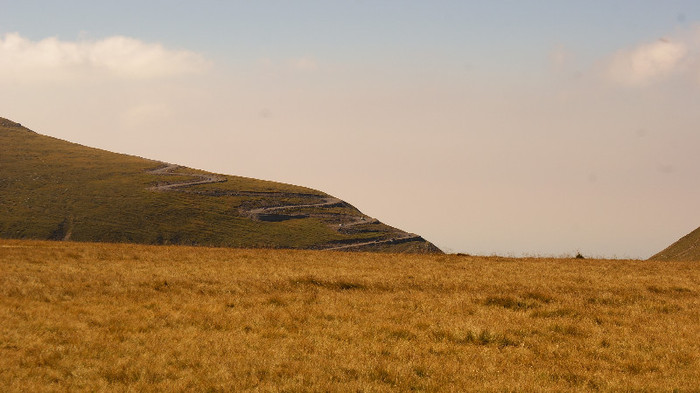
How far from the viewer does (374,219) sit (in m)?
172

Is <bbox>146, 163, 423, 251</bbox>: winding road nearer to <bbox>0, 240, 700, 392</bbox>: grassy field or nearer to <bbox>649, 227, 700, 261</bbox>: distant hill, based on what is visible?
<bbox>649, 227, 700, 261</bbox>: distant hill

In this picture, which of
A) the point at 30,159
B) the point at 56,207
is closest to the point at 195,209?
the point at 56,207

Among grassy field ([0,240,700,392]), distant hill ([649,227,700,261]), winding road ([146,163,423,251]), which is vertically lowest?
grassy field ([0,240,700,392])

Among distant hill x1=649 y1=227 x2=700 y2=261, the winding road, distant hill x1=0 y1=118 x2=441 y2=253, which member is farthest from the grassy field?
the winding road

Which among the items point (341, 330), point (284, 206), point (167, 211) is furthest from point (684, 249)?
point (284, 206)

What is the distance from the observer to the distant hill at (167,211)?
431 ft

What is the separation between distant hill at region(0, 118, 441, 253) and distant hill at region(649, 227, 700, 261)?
75650 millimetres

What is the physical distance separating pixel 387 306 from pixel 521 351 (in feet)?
22.3

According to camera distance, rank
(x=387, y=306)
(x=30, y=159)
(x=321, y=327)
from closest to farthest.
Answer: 1. (x=321, y=327)
2. (x=387, y=306)
3. (x=30, y=159)

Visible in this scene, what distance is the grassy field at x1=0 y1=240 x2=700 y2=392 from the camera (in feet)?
39.8

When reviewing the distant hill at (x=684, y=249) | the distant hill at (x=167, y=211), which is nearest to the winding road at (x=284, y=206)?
the distant hill at (x=167, y=211)

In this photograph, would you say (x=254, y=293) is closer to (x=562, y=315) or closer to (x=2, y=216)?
(x=562, y=315)

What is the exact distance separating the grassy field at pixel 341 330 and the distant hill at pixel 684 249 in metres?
34.5

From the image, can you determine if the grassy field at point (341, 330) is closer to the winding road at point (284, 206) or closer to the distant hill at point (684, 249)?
the distant hill at point (684, 249)
